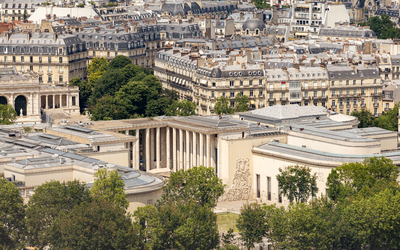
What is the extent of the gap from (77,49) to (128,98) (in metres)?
28.4

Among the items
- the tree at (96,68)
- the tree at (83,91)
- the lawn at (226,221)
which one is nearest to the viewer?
the lawn at (226,221)

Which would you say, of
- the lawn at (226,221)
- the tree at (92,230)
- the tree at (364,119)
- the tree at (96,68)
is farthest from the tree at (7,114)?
the tree at (92,230)

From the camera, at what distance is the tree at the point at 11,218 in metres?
74.6

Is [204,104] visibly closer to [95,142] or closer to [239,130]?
[239,130]

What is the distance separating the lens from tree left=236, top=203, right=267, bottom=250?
80.1 meters

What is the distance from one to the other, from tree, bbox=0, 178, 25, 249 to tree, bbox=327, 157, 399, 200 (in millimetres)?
25169

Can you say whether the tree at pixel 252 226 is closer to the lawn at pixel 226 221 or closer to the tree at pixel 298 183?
the lawn at pixel 226 221

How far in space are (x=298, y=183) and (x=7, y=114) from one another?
40.4 meters

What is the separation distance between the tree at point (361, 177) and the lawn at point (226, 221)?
8.57m

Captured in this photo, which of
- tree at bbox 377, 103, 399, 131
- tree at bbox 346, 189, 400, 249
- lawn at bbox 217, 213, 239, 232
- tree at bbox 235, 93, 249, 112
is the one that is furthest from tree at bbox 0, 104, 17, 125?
tree at bbox 346, 189, 400, 249

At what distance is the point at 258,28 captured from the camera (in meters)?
194

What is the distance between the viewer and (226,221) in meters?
93.2

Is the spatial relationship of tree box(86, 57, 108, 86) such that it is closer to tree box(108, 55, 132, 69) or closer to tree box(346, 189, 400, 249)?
tree box(108, 55, 132, 69)

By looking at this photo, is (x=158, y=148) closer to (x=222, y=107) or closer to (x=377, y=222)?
(x=222, y=107)
